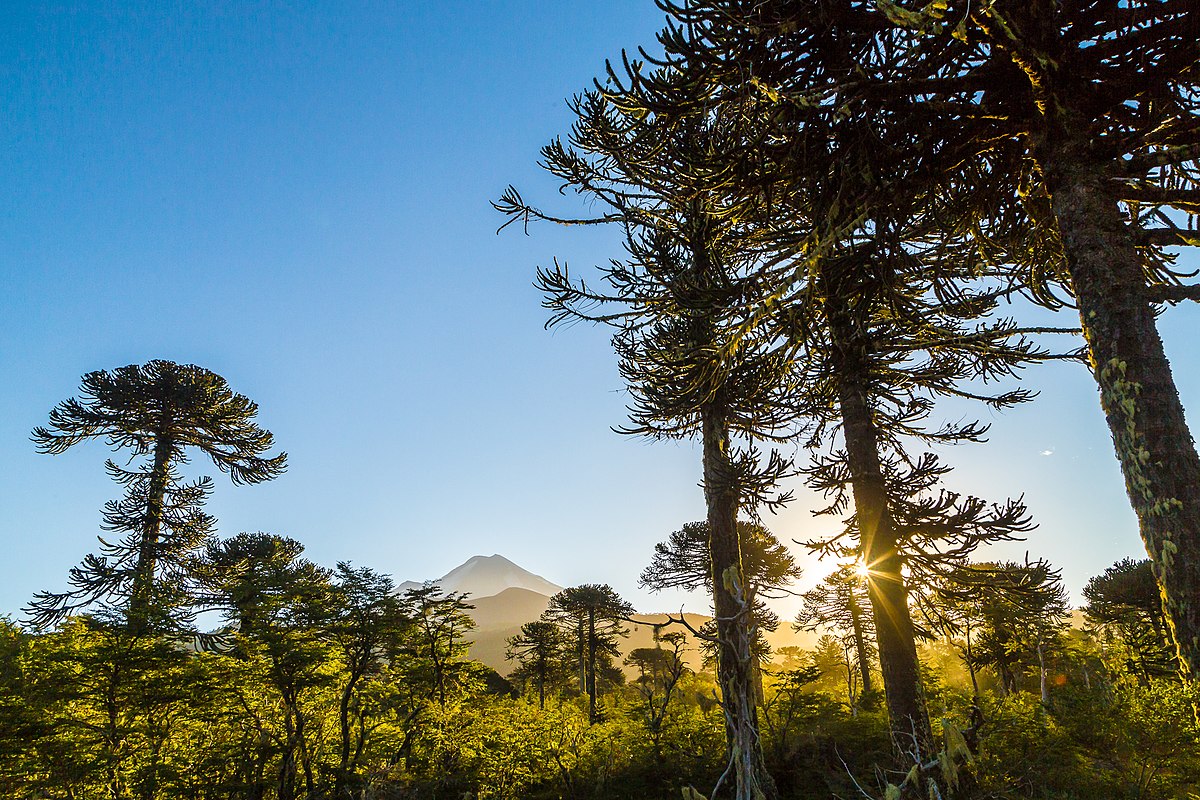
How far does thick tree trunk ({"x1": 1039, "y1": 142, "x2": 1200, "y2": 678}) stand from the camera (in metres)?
2.81

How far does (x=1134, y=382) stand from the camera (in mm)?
3062

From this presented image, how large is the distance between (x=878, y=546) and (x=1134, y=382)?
4.10 metres

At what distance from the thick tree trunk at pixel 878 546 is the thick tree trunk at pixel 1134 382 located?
227cm

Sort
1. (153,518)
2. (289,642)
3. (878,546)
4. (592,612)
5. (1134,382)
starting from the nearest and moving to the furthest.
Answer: (1134,382)
(878,546)
(289,642)
(153,518)
(592,612)

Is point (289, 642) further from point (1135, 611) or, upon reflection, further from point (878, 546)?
point (1135, 611)

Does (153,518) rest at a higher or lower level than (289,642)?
higher

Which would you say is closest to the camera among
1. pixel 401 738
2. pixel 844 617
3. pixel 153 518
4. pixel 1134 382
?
pixel 1134 382

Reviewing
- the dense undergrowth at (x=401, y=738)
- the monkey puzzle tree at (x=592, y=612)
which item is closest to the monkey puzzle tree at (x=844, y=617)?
the dense undergrowth at (x=401, y=738)

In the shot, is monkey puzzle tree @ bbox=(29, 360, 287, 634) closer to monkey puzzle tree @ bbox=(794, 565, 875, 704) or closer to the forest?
the forest

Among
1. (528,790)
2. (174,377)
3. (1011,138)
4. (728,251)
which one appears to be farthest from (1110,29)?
(174,377)

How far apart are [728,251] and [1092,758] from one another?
14972 millimetres

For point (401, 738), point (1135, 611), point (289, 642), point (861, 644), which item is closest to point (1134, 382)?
point (289, 642)

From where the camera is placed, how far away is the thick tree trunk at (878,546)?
617cm

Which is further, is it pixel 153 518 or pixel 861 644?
pixel 861 644
